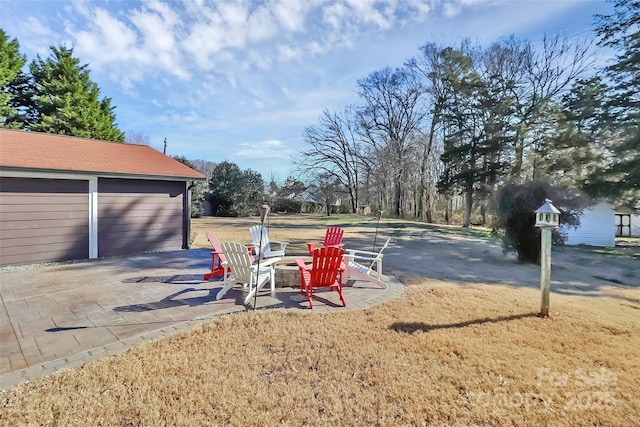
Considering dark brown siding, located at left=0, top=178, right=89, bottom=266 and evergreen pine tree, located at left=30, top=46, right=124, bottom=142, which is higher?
evergreen pine tree, located at left=30, top=46, right=124, bottom=142

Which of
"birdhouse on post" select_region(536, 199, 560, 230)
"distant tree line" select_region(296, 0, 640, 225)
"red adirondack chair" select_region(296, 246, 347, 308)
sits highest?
"distant tree line" select_region(296, 0, 640, 225)

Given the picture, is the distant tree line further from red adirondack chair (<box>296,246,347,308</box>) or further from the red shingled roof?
the red shingled roof

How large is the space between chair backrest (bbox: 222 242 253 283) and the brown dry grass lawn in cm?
84

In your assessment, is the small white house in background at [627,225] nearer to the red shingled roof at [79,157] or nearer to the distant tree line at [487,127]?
the distant tree line at [487,127]

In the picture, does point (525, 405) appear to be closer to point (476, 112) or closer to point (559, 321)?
point (559, 321)

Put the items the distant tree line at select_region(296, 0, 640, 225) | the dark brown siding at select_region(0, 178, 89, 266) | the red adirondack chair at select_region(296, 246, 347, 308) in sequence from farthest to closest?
1. the distant tree line at select_region(296, 0, 640, 225)
2. the dark brown siding at select_region(0, 178, 89, 266)
3. the red adirondack chair at select_region(296, 246, 347, 308)

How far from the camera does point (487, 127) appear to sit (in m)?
18.8

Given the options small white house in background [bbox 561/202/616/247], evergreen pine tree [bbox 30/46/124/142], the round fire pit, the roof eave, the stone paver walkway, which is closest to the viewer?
the stone paver walkway

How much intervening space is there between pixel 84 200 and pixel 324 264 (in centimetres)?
648

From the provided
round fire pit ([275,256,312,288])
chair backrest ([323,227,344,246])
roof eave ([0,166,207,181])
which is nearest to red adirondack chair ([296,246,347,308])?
round fire pit ([275,256,312,288])

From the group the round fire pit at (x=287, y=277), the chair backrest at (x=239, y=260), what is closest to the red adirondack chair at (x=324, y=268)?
the round fire pit at (x=287, y=277)

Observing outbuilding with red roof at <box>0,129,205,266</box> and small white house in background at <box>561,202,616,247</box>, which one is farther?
small white house in background at <box>561,202,616,247</box>

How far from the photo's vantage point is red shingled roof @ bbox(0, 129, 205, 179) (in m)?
6.67

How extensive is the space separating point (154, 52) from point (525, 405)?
41.6 ft
